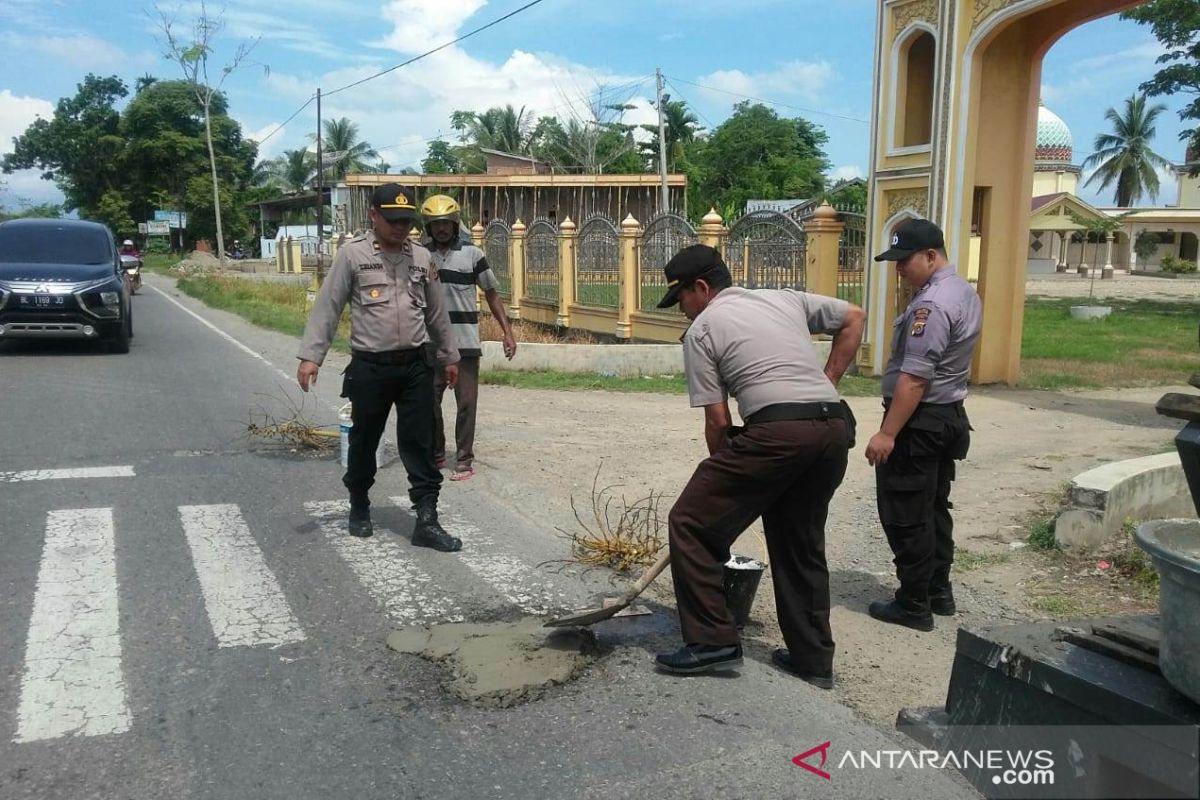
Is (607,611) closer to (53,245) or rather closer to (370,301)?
(370,301)

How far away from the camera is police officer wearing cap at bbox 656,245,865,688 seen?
3713 millimetres

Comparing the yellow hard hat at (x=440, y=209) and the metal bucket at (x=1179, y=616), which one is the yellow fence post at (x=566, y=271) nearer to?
the yellow hard hat at (x=440, y=209)

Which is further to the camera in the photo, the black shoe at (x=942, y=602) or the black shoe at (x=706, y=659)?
the black shoe at (x=942, y=602)

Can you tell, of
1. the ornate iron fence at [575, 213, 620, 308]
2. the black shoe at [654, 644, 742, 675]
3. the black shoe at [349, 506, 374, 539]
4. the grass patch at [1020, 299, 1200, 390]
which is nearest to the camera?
the black shoe at [654, 644, 742, 675]

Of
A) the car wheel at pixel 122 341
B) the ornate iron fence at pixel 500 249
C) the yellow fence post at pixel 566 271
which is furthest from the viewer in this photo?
the ornate iron fence at pixel 500 249

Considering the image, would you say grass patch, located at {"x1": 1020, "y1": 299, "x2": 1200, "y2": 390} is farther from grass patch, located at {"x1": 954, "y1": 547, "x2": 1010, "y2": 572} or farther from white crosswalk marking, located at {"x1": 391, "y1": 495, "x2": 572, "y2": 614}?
white crosswalk marking, located at {"x1": 391, "y1": 495, "x2": 572, "y2": 614}

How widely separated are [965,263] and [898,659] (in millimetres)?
8634

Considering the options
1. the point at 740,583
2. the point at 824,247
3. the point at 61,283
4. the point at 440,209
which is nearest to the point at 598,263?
the point at 824,247

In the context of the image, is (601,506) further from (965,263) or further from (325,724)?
(965,263)

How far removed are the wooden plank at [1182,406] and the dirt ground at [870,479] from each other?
1.58m

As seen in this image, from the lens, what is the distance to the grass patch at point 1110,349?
13070mm

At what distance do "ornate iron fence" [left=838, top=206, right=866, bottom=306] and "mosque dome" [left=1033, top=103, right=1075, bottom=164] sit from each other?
152 ft

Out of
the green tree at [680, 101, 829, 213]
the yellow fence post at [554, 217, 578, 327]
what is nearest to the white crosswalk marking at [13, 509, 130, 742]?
the yellow fence post at [554, 217, 578, 327]

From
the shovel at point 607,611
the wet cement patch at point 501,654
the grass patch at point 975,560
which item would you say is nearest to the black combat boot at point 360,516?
the wet cement patch at point 501,654
